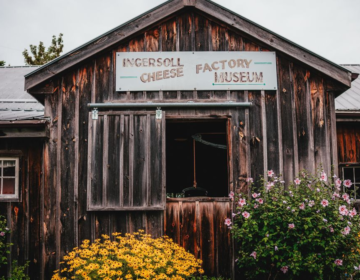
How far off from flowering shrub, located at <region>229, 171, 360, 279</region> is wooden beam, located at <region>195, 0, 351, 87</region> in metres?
1.77

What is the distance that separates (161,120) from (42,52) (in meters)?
18.9

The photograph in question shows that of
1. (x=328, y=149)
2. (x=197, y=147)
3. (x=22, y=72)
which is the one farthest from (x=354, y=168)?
(x=22, y=72)

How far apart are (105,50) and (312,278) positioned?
4681mm

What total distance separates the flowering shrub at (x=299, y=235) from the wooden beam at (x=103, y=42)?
121 inches

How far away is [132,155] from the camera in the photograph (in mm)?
5676

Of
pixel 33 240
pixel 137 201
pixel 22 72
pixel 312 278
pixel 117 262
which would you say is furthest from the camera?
pixel 22 72

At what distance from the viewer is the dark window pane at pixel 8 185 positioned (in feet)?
20.6

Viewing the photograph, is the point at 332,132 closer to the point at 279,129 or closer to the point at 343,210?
→ the point at 279,129

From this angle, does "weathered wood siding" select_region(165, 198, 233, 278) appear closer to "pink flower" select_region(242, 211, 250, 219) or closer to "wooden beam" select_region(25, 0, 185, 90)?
"pink flower" select_region(242, 211, 250, 219)

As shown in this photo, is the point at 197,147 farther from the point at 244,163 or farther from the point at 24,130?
the point at 24,130

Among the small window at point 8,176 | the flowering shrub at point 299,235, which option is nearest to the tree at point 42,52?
the small window at point 8,176

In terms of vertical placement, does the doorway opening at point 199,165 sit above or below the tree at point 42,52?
below

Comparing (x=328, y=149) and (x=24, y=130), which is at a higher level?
(x=24, y=130)

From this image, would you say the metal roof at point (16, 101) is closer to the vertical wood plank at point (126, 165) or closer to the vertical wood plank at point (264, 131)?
the vertical wood plank at point (126, 165)
